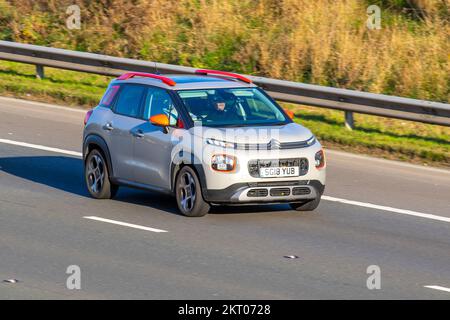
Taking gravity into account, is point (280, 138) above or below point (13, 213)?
above

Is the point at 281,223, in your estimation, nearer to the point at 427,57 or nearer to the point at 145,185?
the point at 145,185

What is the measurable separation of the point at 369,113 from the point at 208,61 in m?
6.48

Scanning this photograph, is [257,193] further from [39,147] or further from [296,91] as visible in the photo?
[296,91]

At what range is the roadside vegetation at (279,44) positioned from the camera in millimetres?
21141

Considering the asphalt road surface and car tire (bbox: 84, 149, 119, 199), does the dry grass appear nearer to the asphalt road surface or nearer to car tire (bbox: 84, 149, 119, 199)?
the asphalt road surface

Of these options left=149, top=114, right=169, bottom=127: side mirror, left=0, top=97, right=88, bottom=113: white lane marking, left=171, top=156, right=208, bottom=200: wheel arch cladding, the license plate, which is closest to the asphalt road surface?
left=171, top=156, right=208, bottom=200: wheel arch cladding

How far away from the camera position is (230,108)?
13695mm

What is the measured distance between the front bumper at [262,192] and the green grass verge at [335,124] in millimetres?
4873

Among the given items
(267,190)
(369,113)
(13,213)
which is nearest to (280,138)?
(267,190)

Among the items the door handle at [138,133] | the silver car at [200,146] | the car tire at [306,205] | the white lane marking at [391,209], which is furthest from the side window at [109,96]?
the white lane marking at [391,209]

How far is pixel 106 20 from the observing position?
26375 mm

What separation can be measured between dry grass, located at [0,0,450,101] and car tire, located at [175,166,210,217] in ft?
31.1

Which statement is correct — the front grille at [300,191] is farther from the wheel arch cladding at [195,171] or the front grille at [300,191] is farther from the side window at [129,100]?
the side window at [129,100]
